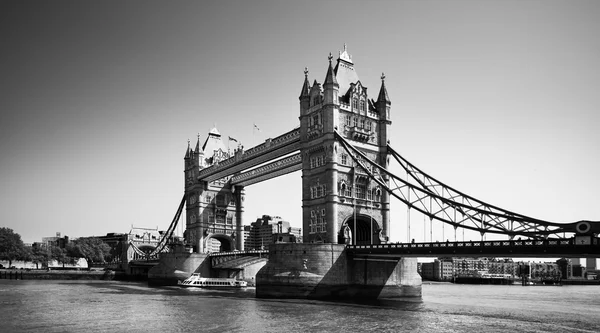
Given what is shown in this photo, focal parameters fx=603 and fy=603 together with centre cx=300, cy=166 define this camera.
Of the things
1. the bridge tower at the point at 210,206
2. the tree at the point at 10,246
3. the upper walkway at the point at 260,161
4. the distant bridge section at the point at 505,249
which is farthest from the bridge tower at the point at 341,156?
the tree at the point at 10,246

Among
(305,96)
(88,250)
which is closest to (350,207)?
(305,96)

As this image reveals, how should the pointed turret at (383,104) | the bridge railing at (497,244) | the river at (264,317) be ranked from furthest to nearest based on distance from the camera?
the pointed turret at (383,104), the bridge railing at (497,244), the river at (264,317)

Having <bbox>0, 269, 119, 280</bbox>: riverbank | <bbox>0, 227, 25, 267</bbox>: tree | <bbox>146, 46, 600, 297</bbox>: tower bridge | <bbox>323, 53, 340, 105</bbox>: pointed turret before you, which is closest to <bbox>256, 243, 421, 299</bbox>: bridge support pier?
<bbox>146, 46, 600, 297</bbox>: tower bridge

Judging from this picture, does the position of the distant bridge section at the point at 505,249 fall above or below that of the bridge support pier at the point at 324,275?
above

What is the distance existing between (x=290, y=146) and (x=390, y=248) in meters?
26.4

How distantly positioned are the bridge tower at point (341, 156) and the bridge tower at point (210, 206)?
134 ft

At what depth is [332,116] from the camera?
73.1 m

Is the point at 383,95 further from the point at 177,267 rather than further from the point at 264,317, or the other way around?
the point at 177,267

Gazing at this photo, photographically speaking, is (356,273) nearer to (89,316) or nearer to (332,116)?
(332,116)

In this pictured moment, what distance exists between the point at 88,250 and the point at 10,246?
99.0ft

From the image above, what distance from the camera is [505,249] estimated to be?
52906mm

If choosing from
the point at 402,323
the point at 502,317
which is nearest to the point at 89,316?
the point at 402,323

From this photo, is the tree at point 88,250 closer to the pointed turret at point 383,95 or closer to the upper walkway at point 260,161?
the upper walkway at point 260,161

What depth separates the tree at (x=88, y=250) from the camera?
7111 inches
